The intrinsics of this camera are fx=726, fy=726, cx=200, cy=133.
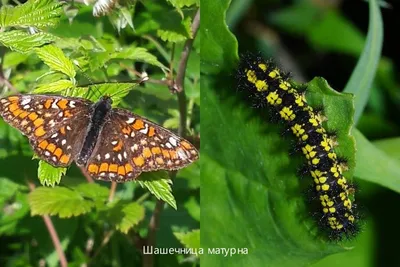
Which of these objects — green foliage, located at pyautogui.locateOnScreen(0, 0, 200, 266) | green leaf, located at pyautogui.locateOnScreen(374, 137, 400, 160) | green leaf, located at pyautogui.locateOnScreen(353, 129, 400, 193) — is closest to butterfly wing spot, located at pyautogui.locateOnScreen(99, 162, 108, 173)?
green foliage, located at pyautogui.locateOnScreen(0, 0, 200, 266)

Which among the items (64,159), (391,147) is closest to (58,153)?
(64,159)

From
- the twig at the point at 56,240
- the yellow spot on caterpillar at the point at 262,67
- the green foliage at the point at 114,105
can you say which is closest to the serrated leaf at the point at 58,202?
the green foliage at the point at 114,105

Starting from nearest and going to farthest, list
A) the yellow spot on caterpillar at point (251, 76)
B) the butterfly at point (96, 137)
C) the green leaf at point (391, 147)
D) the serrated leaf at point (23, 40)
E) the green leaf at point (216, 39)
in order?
1. the serrated leaf at point (23, 40)
2. the butterfly at point (96, 137)
3. the green leaf at point (216, 39)
4. the yellow spot on caterpillar at point (251, 76)
5. the green leaf at point (391, 147)

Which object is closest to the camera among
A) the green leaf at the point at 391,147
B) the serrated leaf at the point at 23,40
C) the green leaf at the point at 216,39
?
the serrated leaf at the point at 23,40

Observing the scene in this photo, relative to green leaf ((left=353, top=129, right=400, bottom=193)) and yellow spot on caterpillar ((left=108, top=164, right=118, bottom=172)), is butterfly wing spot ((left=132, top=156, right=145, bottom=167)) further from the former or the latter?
green leaf ((left=353, top=129, right=400, bottom=193))

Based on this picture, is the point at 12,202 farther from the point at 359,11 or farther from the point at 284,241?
the point at 359,11

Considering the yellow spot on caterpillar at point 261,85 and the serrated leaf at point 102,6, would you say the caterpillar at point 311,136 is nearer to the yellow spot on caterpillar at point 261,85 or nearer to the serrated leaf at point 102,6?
the yellow spot on caterpillar at point 261,85

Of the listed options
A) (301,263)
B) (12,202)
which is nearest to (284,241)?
(301,263)
